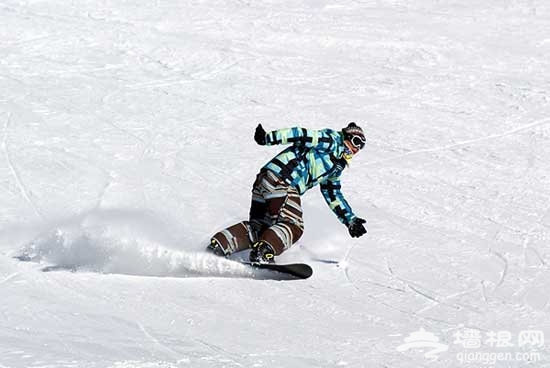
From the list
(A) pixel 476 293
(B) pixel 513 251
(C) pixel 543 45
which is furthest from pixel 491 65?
(A) pixel 476 293

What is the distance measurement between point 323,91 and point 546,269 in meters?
6.18

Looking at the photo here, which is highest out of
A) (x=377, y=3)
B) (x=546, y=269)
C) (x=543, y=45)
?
(x=377, y=3)

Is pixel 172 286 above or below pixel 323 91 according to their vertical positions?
below

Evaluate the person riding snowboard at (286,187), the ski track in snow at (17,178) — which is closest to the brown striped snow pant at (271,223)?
the person riding snowboard at (286,187)

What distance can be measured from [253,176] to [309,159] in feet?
9.24

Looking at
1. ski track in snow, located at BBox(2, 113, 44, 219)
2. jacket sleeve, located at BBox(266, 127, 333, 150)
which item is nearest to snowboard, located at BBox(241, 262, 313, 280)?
jacket sleeve, located at BBox(266, 127, 333, 150)

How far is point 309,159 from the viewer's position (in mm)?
7836

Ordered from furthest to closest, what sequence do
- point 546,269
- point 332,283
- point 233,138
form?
point 233,138, point 546,269, point 332,283

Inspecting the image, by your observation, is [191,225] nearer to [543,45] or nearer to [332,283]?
[332,283]

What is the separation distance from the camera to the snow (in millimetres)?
6309

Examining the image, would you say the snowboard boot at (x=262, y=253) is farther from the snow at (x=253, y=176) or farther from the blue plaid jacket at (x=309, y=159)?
the blue plaid jacket at (x=309, y=159)

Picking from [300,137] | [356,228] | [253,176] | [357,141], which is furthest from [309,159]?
[253,176]

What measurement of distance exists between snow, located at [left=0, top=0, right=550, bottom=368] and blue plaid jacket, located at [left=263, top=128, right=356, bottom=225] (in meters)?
0.74

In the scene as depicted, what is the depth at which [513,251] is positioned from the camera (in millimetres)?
8766
